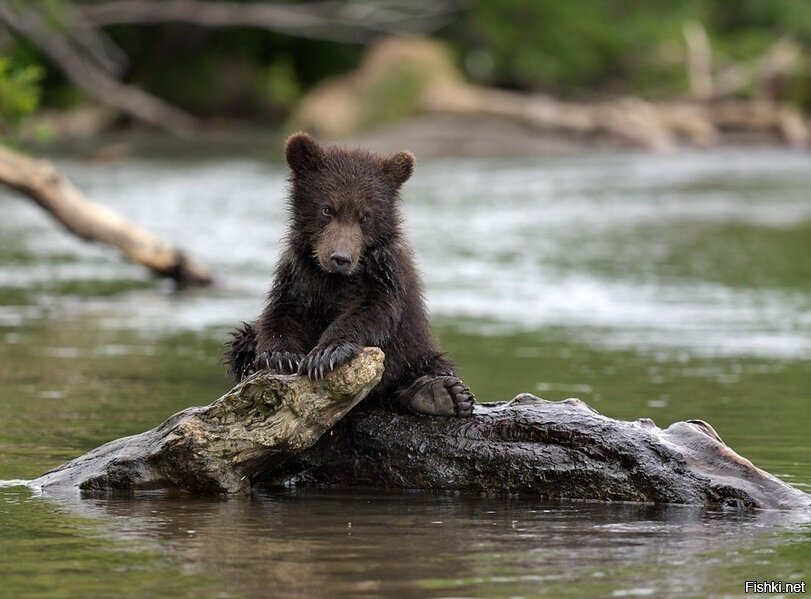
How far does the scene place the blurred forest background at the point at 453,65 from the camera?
143 feet

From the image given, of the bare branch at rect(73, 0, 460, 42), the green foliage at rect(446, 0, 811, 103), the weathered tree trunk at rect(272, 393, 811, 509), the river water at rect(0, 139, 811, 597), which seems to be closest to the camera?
the river water at rect(0, 139, 811, 597)

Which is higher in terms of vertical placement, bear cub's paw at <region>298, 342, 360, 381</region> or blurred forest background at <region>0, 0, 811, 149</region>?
blurred forest background at <region>0, 0, 811, 149</region>

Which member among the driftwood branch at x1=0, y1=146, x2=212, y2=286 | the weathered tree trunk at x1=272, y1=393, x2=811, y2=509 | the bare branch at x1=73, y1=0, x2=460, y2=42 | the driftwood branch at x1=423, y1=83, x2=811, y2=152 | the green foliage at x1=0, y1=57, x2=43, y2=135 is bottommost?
the weathered tree trunk at x1=272, y1=393, x2=811, y2=509

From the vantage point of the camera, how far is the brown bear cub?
776 cm

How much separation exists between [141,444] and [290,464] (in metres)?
0.80

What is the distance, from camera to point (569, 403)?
8.01 metres

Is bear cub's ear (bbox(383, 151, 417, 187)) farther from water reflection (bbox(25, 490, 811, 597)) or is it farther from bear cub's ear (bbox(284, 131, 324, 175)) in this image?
water reflection (bbox(25, 490, 811, 597))

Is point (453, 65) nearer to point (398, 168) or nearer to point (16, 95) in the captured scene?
point (16, 95)

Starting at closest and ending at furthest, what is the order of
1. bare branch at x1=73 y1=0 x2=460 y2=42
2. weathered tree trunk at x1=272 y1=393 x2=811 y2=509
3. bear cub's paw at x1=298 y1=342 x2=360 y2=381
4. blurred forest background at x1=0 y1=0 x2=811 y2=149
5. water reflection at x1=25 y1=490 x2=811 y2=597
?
water reflection at x1=25 y1=490 x2=811 y2=597, bear cub's paw at x1=298 y1=342 x2=360 y2=381, weathered tree trunk at x1=272 y1=393 x2=811 y2=509, bare branch at x1=73 y1=0 x2=460 y2=42, blurred forest background at x1=0 y1=0 x2=811 y2=149

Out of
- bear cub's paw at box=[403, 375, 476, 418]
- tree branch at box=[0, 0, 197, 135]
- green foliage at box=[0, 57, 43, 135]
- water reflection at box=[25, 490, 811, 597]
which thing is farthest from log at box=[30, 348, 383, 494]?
tree branch at box=[0, 0, 197, 135]

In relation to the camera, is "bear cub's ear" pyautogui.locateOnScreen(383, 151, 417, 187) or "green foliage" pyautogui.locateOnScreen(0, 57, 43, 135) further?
"green foliage" pyautogui.locateOnScreen(0, 57, 43, 135)

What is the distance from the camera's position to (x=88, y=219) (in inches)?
675

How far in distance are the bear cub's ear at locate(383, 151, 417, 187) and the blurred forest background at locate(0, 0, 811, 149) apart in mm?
30282

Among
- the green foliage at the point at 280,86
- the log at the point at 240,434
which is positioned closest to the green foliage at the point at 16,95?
the log at the point at 240,434
